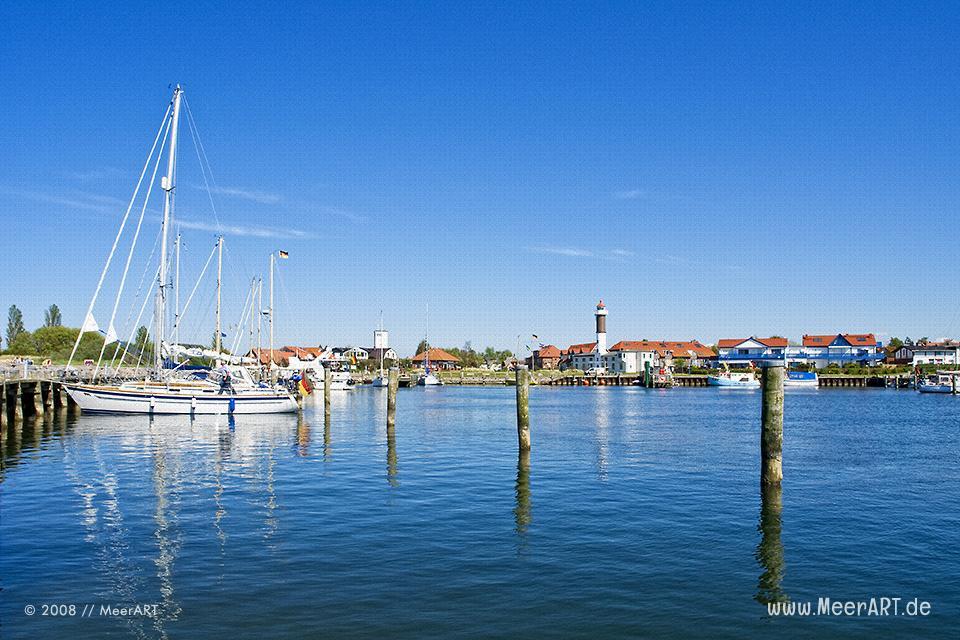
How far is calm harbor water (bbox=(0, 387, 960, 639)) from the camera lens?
1337 cm

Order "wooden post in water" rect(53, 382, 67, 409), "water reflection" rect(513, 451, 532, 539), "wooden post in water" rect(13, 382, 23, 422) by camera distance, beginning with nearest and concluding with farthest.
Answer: "water reflection" rect(513, 451, 532, 539), "wooden post in water" rect(13, 382, 23, 422), "wooden post in water" rect(53, 382, 67, 409)

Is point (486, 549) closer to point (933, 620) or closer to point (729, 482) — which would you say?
point (933, 620)

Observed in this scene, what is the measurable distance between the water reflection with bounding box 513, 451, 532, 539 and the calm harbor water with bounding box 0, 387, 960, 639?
0.14 meters

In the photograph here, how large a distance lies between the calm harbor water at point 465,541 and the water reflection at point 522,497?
14 cm

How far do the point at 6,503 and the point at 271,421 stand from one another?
33105 millimetres

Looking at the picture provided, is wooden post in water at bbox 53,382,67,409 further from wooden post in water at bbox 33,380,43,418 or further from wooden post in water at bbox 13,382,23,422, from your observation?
wooden post in water at bbox 13,382,23,422

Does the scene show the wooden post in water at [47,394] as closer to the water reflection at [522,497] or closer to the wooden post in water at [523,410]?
the wooden post in water at [523,410]

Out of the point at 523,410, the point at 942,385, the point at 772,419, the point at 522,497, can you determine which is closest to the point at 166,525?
the point at 522,497

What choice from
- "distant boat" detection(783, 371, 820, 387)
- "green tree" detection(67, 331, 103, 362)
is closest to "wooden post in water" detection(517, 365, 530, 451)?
"green tree" detection(67, 331, 103, 362)

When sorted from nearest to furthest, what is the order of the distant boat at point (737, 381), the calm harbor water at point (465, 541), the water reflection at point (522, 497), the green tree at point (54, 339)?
the calm harbor water at point (465, 541) → the water reflection at point (522, 497) → the green tree at point (54, 339) → the distant boat at point (737, 381)

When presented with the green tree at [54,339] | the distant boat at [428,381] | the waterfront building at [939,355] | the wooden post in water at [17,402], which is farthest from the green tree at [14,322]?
the waterfront building at [939,355]

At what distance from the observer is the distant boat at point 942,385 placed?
125 m

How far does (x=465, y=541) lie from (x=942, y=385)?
138m

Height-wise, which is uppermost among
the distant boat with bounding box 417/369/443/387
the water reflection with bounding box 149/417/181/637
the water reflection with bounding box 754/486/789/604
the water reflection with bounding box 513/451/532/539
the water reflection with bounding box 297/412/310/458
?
the water reflection with bounding box 149/417/181/637
